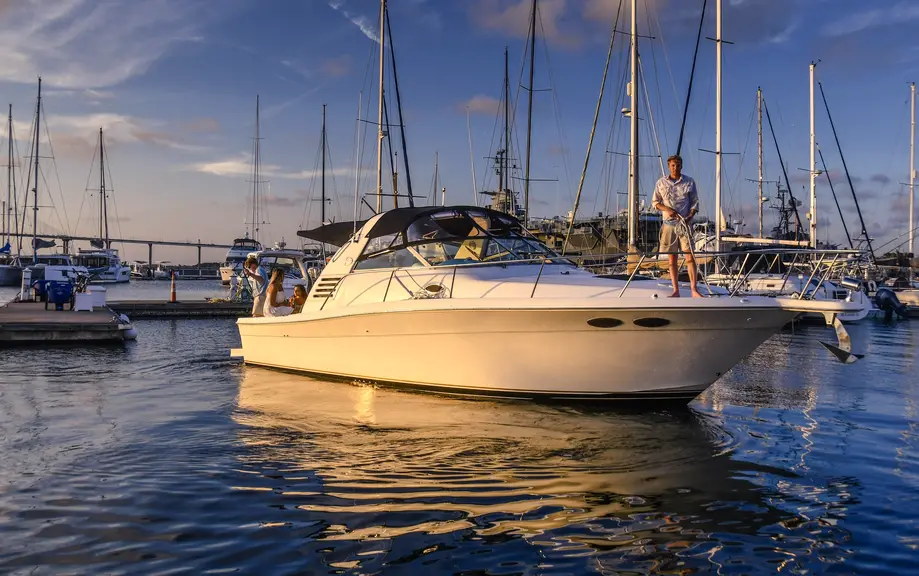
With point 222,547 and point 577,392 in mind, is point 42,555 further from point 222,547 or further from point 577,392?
point 577,392

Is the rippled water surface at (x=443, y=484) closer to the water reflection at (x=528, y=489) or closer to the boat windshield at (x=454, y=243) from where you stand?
the water reflection at (x=528, y=489)

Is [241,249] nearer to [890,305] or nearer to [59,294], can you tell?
[59,294]

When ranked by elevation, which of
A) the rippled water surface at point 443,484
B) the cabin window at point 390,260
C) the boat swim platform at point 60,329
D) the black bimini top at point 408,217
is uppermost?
the black bimini top at point 408,217

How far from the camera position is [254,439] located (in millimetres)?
7328

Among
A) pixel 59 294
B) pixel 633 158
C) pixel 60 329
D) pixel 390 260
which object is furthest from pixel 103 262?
pixel 390 260

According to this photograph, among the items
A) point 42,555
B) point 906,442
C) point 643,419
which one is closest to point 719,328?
point 643,419

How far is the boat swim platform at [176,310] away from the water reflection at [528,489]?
59.3 feet

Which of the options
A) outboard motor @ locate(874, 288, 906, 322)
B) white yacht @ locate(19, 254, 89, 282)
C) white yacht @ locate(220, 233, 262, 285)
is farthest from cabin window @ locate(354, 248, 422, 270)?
white yacht @ locate(220, 233, 262, 285)

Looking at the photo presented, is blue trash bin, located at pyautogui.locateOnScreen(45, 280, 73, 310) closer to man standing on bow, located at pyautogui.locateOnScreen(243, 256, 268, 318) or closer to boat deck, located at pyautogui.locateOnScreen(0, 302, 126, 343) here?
boat deck, located at pyautogui.locateOnScreen(0, 302, 126, 343)

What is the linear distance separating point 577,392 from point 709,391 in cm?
334

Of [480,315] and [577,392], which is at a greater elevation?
[480,315]

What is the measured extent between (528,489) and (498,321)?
293cm

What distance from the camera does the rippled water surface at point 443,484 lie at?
4.39m

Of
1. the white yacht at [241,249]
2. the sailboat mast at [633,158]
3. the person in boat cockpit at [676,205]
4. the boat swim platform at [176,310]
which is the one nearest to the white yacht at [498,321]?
the person in boat cockpit at [676,205]
